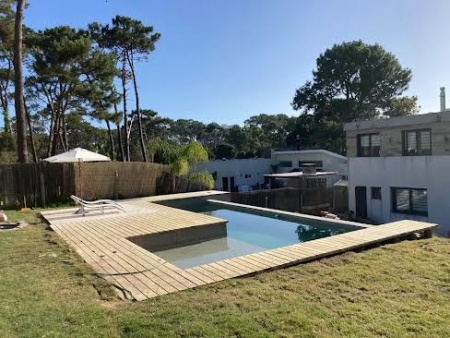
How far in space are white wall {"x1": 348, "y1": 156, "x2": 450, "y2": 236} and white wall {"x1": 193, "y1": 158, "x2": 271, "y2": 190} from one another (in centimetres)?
1577

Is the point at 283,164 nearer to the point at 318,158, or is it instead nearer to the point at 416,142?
the point at 318,158

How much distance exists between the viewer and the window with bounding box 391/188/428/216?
17.5 meters

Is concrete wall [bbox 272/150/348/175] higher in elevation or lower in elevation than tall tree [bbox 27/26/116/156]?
lower

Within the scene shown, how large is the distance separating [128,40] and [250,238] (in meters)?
20.6

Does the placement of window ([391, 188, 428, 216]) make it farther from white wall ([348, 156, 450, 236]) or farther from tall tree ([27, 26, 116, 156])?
tall tree ([27, 26, 116, 156])

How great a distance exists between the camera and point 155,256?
239 inches

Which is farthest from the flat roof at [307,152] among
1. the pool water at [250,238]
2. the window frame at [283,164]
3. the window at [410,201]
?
the pool water at [250,238]

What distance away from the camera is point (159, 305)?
4004 mm

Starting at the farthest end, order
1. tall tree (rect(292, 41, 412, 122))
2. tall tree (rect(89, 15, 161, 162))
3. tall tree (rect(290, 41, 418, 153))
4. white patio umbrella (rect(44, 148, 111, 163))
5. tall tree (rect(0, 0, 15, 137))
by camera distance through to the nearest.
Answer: tall tree (rect(292, 41, 412, 122)), tall tree (rect(290, 41, 418, 153)), tall tree (rect(89, 15, 161, 162)), tall tree (rect(0, 0, 15, 137)), white patio umbrella (rect(44, 148, 111, 163))

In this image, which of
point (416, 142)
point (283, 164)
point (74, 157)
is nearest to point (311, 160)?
point (283, 164)

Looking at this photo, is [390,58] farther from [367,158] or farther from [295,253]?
[295,253]

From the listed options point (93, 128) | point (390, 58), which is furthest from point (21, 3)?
point (390, 58)

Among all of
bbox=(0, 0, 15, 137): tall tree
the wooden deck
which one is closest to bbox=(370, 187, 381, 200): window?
the wooden deck

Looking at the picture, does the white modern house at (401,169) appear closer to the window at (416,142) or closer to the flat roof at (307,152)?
the window at (416,142)
